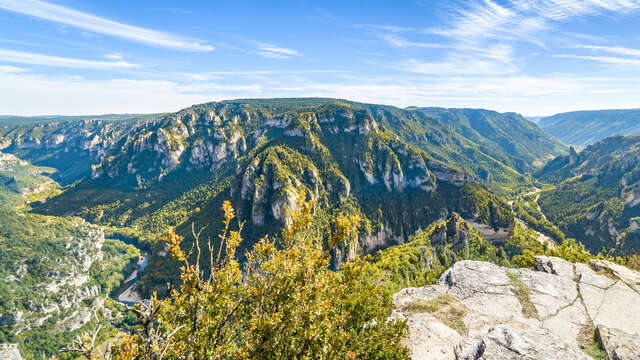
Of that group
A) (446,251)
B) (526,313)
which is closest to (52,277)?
(446,251)

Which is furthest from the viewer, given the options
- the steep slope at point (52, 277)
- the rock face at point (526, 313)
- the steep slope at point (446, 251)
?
the steep slope at point (52, 277)

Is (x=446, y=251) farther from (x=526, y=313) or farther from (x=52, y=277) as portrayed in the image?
(x=52, y=277)

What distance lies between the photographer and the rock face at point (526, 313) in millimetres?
15648

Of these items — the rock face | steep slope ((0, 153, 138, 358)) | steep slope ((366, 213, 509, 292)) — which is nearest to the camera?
the rock face

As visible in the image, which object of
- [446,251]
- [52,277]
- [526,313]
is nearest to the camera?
[526,313]

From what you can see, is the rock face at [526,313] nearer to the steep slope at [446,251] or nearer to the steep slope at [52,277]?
the steep slope at [446,251]

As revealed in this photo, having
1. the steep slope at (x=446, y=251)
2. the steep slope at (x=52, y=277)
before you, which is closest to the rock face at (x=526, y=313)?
the steep slope at (x=446, y=251)

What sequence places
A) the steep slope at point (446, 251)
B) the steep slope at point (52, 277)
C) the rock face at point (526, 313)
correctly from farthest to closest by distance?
the steep slope at point (52, 277)
the steep slope at point (446, 251)
the rock face at point (526, 313)

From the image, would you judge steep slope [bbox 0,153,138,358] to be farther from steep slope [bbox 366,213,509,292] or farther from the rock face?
the rock face

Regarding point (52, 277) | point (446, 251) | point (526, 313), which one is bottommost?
point (52, 277)

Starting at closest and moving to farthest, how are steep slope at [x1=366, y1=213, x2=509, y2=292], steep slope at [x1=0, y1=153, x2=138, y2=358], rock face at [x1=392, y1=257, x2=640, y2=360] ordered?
rock face at [x1=392, y1=257, x2=640, y2=360] < steep slope at [x1=366, y1=213, x2=509, y2=292] < steep slope at [x1=0, y1=153, x2=138, y2=358]

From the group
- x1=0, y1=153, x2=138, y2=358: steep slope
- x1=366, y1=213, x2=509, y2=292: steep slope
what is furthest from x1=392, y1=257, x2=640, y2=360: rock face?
x1=0, y1=153, x2=138, y2=358: steep slope

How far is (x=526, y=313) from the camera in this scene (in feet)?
81.6

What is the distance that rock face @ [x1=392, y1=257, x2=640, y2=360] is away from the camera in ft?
51.3
